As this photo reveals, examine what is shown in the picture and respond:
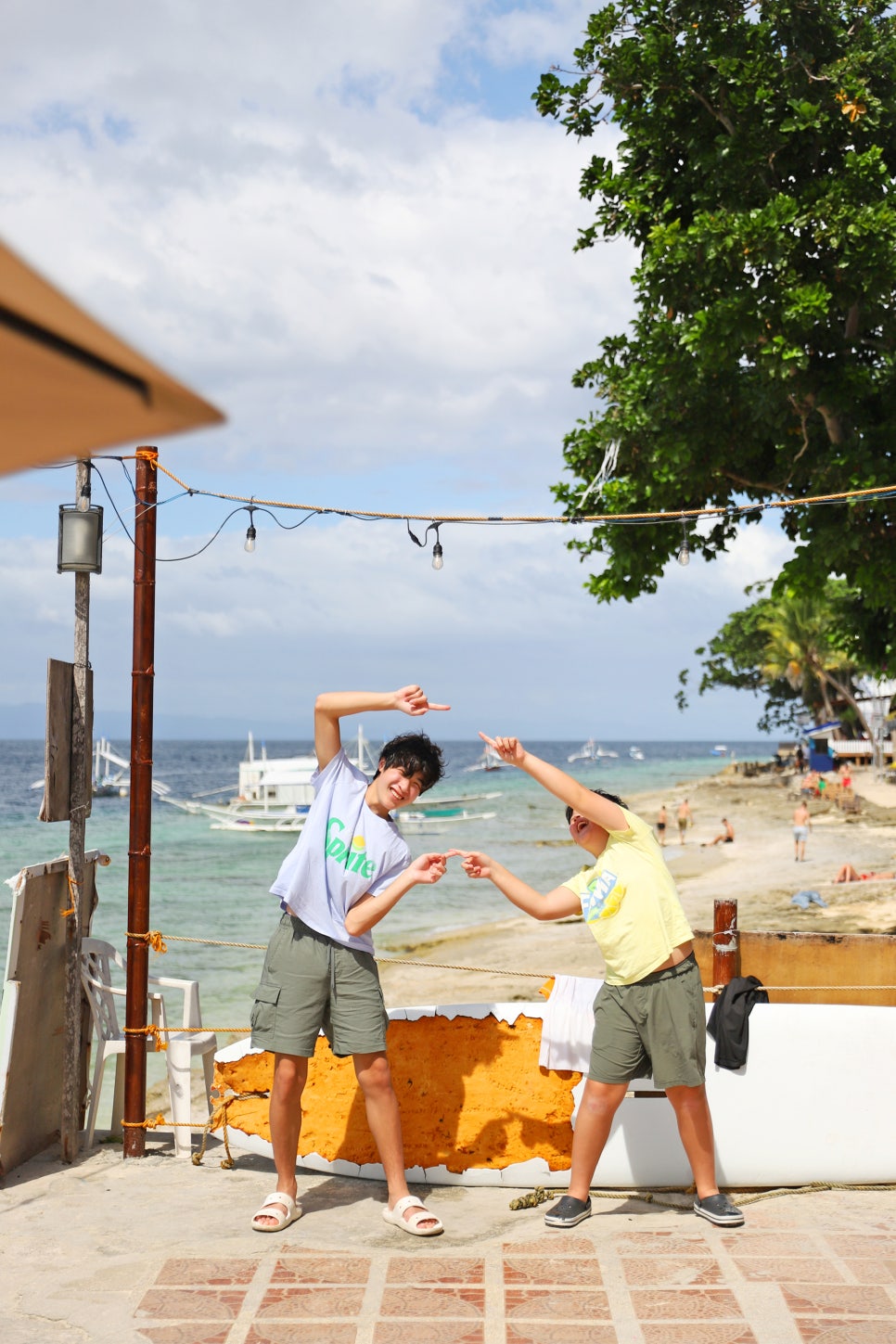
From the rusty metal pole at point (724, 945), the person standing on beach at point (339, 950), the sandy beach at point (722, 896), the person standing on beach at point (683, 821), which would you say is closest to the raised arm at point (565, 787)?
the person standing on beach at point (339, 950)

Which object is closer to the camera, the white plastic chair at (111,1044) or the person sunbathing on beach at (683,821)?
the white plastic chair at (111,1044)

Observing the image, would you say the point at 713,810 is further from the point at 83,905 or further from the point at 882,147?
the point at 83,905

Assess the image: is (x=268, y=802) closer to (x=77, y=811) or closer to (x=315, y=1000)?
(x=77, y=811)

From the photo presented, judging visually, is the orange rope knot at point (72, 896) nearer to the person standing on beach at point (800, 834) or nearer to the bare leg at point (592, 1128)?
the bare leg at point (592, 1128)

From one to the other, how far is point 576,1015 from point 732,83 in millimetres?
8109

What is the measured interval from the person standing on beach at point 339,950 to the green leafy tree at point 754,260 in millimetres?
5731

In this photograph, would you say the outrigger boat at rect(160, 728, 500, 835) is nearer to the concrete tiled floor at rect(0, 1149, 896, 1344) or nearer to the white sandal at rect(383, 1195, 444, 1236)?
the concrete tiled floor at rect(0, 1149, 896, 1344)

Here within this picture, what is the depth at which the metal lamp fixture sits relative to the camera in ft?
18.9

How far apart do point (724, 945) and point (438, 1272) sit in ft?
7.22

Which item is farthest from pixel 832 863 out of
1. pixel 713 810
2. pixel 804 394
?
pixel 713 810

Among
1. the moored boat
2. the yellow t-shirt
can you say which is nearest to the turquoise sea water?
the moored boat

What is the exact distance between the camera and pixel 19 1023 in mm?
5363

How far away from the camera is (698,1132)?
4547 mm

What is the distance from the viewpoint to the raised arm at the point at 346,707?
440 centimetres
